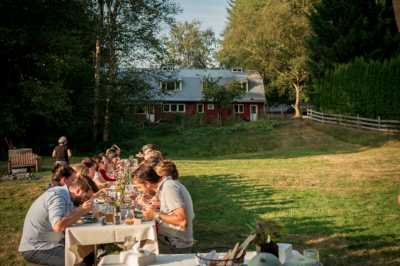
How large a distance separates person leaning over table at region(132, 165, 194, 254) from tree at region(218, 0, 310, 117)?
3214 cm

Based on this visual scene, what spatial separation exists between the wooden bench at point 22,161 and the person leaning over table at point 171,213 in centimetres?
1229

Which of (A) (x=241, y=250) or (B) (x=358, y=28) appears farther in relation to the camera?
(B) (x=358, y=28)

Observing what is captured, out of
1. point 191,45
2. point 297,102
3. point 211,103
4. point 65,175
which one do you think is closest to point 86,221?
point 65,175

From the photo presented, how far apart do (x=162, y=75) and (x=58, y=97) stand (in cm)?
737

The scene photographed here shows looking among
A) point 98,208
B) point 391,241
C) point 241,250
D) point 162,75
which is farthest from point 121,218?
point 162,75

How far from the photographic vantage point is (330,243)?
607 cm

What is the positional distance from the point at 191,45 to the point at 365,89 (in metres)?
33.2

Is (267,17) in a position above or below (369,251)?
above

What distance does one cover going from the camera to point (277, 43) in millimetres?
36719

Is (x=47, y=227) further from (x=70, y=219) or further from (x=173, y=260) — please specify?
(x=173, y=260)

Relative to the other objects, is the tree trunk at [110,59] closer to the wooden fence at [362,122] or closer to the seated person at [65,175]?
the wooden fence at [362,122]

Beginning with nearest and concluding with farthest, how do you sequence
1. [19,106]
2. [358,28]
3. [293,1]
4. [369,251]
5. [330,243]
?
[369,251] → [330,243] → [19,106] → [358,28] → [293,1]

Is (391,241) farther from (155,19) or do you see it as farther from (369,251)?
(155,19)

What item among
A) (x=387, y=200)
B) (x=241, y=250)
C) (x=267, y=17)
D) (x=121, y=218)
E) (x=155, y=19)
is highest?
(x=267, y=17)
